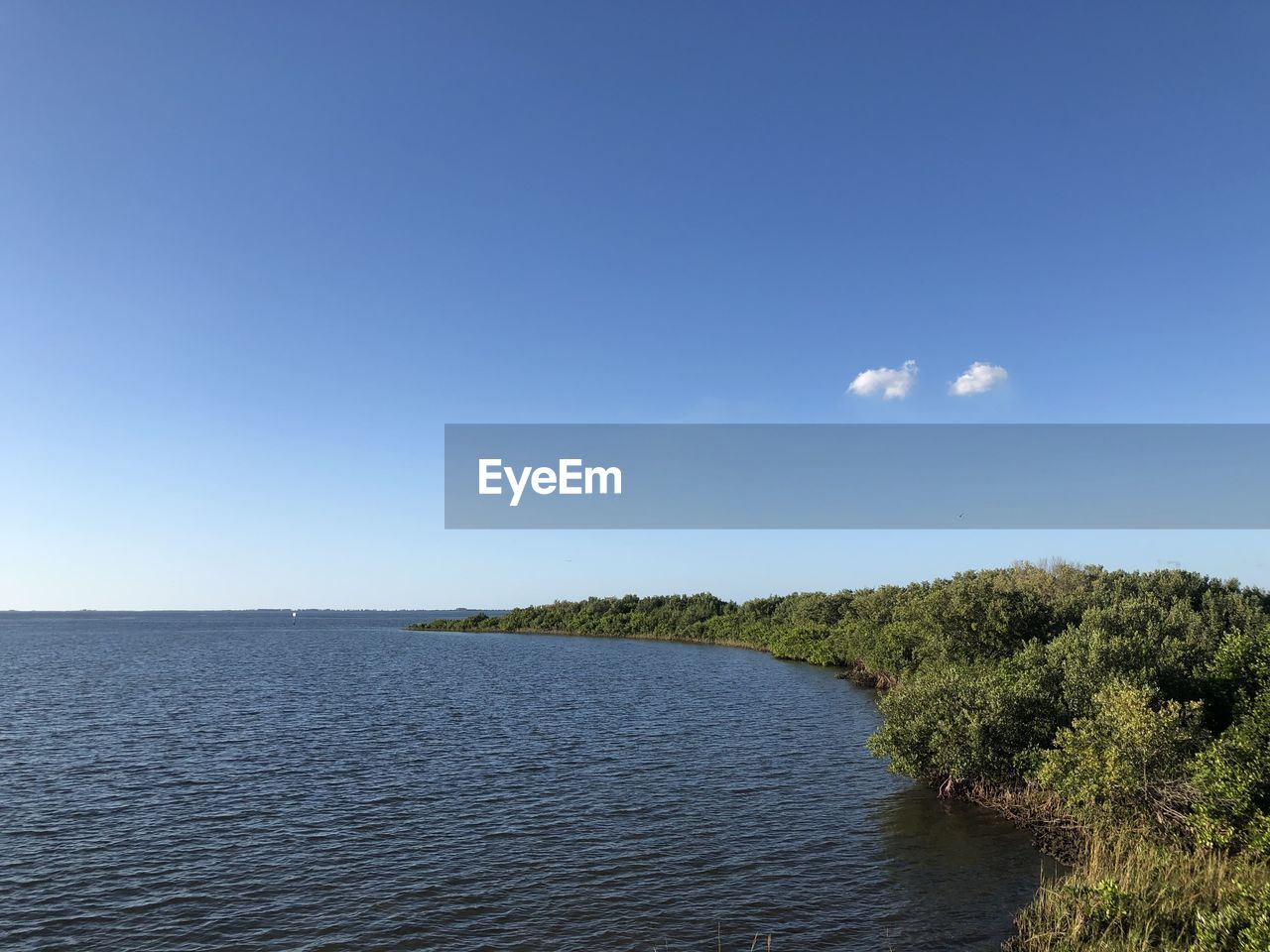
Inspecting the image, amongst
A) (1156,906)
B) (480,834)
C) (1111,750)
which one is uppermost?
(1111,750)

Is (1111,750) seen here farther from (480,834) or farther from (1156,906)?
(480,834)

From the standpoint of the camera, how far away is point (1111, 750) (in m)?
26.8

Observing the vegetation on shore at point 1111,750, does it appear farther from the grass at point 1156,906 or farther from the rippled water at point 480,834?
the rippled water at point 480,834

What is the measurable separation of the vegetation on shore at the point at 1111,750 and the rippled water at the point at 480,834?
2582 millimetres

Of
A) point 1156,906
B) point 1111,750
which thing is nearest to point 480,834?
point 1156,906

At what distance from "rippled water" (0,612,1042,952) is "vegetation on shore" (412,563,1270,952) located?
2.58 metres

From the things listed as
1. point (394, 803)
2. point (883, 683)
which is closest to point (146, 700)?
point (394, 803)

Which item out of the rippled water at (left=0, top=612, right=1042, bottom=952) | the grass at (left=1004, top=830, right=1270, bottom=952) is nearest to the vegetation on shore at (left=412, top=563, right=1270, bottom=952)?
the grass at (left=1004, top=830, right=1270, bottom=952)

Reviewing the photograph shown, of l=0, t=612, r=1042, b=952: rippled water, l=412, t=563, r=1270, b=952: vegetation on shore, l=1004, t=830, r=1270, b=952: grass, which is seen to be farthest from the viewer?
l=0, t=612, r=1042, b=952: rippled water

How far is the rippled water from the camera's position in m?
23.5

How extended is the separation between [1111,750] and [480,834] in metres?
26.5

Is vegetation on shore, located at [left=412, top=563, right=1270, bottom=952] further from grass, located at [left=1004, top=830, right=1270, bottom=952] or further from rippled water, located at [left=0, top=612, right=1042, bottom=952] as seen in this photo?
rippled water, located at [left=0, top=612, right=1042, bottom=952]

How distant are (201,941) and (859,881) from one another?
22.8 m

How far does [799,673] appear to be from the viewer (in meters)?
97.4
